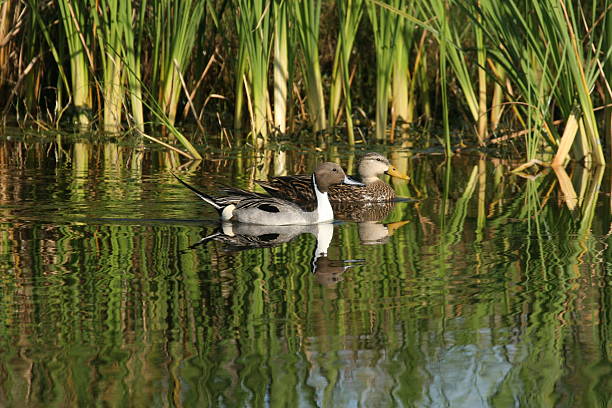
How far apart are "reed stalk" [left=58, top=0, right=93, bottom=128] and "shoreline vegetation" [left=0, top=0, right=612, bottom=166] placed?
2cm

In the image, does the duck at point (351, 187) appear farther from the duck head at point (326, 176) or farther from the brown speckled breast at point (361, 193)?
the duck head at point (326, 176)

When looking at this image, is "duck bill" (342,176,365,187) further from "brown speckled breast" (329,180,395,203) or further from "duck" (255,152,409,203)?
"brown speckled breast" (329,180,395,203)

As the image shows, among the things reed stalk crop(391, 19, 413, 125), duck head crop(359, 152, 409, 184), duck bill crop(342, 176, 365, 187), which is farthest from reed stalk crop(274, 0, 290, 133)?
duck bill crop(342, 176, 365, 187)

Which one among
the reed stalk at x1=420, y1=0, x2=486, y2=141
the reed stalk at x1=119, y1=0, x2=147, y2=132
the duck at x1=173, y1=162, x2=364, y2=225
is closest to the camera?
the duck at x1=173, y1=162, x2=364, y2=225

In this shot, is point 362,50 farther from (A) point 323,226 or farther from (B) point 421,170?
(A) point 323,226

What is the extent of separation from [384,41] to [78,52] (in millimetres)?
3443

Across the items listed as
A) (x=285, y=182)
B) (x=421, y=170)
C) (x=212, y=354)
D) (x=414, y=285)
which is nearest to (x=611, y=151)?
(x=421, y=170)

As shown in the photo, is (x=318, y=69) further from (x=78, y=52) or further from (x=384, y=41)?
(x=78, y=52)

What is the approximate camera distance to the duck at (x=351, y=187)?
337 inches

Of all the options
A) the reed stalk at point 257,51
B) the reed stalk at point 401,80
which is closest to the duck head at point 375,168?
the reed stalk at point 257,51

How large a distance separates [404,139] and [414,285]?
734 cm

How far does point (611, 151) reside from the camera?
10477mm

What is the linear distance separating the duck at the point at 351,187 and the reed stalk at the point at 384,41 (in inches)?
88.2

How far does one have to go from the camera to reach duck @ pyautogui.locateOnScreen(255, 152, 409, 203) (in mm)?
8555
